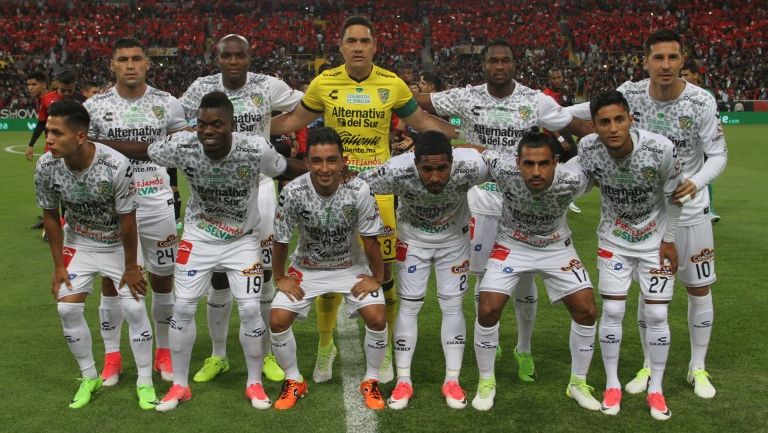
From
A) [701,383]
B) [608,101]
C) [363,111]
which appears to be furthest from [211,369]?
[701,383]

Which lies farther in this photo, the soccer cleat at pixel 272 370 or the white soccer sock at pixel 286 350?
the soccer cleat at pixel 272 370

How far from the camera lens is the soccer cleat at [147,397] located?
18.4 feet

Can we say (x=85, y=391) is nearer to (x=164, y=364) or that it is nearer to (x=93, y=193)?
(x=164, y=364)

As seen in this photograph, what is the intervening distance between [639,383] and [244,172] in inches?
131

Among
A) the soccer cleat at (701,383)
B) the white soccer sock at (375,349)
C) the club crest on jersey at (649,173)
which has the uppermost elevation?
the club crest on jersey at (649,173)

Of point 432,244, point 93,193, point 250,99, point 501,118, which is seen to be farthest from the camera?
point 250,99

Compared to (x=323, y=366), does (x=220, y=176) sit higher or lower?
higher

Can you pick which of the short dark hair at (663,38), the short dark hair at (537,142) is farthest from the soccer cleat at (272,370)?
the short dark hair at (663,38)

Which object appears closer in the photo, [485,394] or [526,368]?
[485,394]

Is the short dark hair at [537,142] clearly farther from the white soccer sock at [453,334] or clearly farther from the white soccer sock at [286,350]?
the white soccer sock at [286,350]

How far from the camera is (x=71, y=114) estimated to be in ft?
18.0

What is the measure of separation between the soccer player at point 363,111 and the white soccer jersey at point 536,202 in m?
0.82

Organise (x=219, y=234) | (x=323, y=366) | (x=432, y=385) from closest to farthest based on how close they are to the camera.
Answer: (x=219, y=234) → (x=432, y=385) → (x=323, y=366)

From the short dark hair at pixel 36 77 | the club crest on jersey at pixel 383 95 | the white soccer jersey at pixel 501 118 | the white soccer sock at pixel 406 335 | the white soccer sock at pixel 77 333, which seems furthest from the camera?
the short dark hair at pixel 36 77
